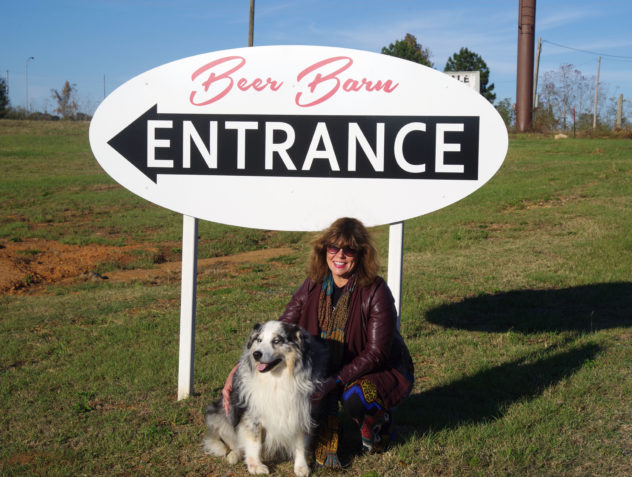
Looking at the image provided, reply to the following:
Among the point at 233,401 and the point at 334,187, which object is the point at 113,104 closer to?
the point at 334,187

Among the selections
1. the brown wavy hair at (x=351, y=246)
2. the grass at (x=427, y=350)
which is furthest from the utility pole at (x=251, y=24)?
the brown wavy hair at (x=351, y=246)

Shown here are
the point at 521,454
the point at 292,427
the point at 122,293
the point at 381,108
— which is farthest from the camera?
the point at 122,293

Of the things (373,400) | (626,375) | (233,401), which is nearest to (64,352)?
(233,401)

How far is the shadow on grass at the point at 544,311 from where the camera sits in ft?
23.0

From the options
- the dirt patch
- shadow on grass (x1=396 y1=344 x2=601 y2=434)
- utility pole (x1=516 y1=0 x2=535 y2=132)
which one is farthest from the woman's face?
utility pole (x1=516 y1=0 x2=535 y2=132)

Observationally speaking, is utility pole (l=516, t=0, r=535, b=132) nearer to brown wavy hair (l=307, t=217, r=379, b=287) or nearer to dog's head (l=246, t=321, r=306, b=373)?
brown wavy hair (l=307, t=217, r=379, b=287)

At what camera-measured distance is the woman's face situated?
12.7ft

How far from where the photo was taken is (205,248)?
1348 centimetres

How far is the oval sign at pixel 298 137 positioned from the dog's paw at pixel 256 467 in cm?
179

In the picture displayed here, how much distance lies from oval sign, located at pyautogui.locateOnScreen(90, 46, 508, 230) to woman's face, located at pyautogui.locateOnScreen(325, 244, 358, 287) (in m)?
0.81

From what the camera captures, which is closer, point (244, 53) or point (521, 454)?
point (521, 454)

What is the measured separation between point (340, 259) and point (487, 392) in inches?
80.1

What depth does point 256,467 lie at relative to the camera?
367 centimetres

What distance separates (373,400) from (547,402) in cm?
177
